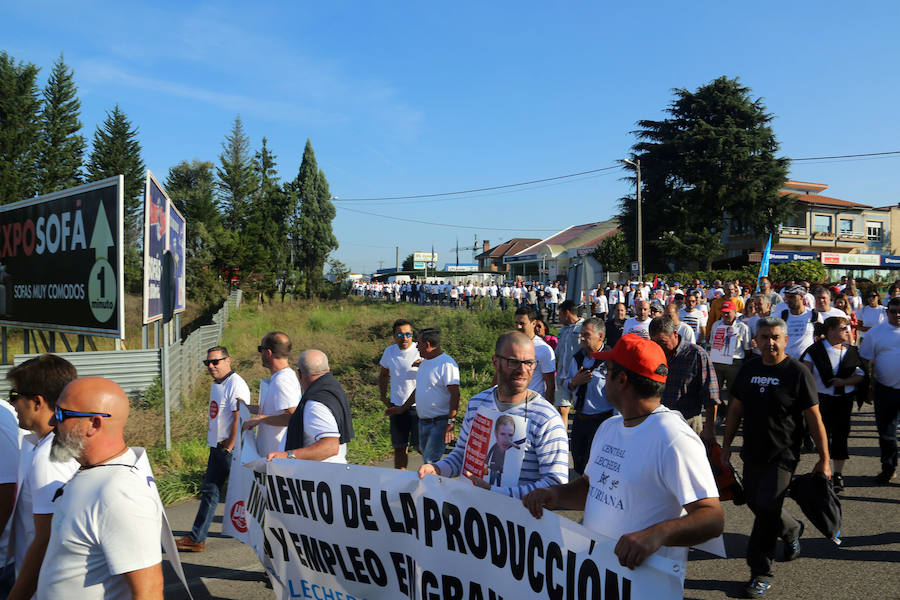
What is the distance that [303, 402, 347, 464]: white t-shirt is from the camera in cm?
423

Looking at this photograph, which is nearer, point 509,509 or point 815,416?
point 509,509

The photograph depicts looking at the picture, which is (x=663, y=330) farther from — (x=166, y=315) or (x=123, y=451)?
(x=166, y=315)

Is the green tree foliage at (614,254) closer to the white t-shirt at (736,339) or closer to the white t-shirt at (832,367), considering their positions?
the white t-shirt at (736,339)

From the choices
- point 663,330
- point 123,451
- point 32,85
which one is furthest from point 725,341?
point 32,85

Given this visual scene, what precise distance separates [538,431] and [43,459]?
7.08 ft

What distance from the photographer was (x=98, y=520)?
2189 millimetres

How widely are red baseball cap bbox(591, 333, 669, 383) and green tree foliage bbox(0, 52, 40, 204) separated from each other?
4582cm

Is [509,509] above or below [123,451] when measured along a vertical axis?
below

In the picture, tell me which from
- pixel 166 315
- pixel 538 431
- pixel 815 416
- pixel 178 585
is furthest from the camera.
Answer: pixel 166 315

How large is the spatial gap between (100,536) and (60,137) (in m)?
52.3

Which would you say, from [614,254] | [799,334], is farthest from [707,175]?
[799,334]

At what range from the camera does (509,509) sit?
109 inches

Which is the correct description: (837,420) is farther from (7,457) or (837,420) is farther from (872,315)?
(7,457)

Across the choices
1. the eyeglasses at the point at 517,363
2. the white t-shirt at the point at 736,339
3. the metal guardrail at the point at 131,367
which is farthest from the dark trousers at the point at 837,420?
the metal guardrail at the point at 131,367
